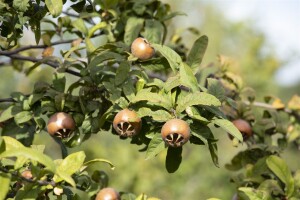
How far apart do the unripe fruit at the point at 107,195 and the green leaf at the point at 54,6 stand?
1.86ft

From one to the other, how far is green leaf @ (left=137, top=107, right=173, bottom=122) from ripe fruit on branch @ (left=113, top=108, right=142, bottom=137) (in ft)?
0.06

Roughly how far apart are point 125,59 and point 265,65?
8127 mm

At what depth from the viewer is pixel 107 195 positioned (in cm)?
165

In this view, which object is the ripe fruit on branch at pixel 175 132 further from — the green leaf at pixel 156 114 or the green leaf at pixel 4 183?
the green leaf at pixel 4 183

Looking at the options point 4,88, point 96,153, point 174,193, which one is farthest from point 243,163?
point 4,88

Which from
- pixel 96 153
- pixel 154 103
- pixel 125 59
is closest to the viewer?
pixel 154 103

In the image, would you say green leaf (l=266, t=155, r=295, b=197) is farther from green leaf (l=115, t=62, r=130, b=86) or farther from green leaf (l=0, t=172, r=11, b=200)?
green leaf (l=0, t=172, r=11, b=200)

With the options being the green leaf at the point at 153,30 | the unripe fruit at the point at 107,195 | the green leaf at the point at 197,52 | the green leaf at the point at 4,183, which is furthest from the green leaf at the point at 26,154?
the green leaf at the point at 153,30

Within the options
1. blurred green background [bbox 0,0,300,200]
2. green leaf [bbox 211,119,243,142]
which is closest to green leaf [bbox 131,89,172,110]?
green leaf [bbox 211,119,243,142]

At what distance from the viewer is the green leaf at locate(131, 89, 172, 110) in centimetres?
140

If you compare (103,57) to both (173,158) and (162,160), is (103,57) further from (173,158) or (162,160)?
(162,160)

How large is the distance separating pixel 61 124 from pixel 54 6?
1.13 feet

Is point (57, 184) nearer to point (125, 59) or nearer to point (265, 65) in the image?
point (125, 59)

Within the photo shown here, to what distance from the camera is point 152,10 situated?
2.05m
